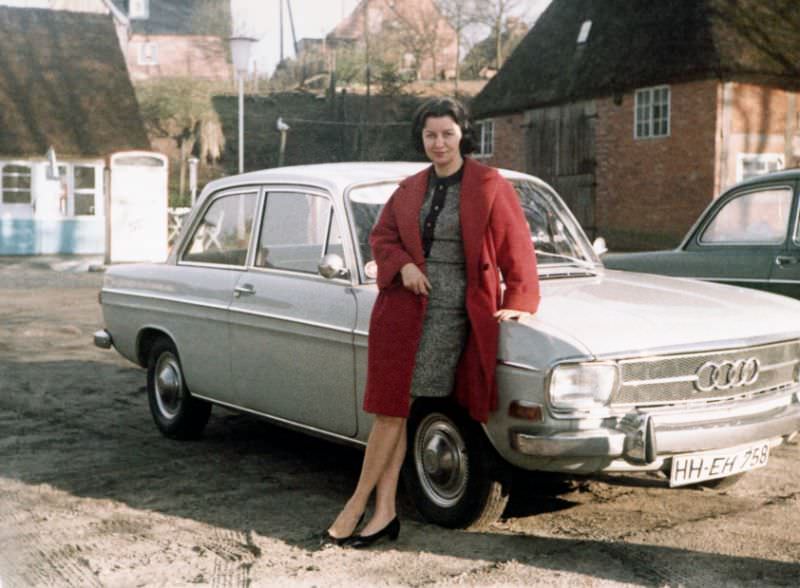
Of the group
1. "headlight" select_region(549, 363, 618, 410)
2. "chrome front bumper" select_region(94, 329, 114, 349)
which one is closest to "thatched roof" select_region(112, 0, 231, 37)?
"chrome front bumper" select_region(94, 329, 114, 349)

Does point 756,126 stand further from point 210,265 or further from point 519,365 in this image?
point 519,365

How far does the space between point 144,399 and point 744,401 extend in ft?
16.7

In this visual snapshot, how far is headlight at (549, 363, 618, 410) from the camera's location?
4.67 metres

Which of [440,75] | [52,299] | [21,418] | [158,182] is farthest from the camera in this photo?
[440,75]

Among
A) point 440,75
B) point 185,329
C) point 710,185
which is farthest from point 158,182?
point 440,75

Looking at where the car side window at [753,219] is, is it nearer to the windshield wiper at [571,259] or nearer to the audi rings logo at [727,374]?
the windshield wiper at [571,259]

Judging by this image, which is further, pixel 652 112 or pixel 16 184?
pixel 16 184

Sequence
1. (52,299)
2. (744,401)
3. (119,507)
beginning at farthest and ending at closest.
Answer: (52,299) < (119,507) < (744,401)

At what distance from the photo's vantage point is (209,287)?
22.2ft

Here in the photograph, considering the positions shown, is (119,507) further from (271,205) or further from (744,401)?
(744,401)

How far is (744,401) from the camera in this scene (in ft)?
16.7

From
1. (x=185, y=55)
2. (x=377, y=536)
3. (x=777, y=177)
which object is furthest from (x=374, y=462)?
(x=185, y=55)

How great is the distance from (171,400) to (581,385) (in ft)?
11.2

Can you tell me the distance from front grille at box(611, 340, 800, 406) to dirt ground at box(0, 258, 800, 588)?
2.13 feet
